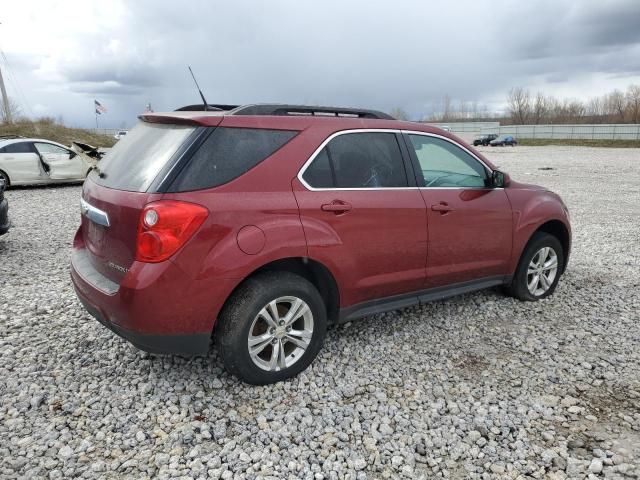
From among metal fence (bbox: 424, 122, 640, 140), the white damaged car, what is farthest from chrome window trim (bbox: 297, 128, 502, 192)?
metal fence (bbox: 424, 122, 640, 140)

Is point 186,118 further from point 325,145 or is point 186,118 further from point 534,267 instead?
point 534,267

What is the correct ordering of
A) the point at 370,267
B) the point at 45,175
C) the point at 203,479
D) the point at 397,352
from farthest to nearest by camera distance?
the point at 45,175 → the point at 397,352 → the point at 370,267 → the point at 203,479

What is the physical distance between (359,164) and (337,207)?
45 cm

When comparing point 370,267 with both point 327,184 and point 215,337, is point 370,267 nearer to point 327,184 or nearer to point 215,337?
point 327,184

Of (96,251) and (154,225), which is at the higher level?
(154,225)

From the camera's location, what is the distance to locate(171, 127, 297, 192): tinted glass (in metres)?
2.96

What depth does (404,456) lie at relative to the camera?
273 centimetres

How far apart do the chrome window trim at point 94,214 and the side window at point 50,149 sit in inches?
475

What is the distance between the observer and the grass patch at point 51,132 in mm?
33688

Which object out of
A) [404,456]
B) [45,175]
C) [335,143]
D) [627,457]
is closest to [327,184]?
[335,143]

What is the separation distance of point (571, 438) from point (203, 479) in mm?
2040

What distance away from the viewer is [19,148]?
1349cm

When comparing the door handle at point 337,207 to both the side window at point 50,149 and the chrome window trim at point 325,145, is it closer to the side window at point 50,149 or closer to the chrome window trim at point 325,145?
the chrome window trim at point 325,145

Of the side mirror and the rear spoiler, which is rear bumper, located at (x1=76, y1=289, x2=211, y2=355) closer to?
the rear spoiler
